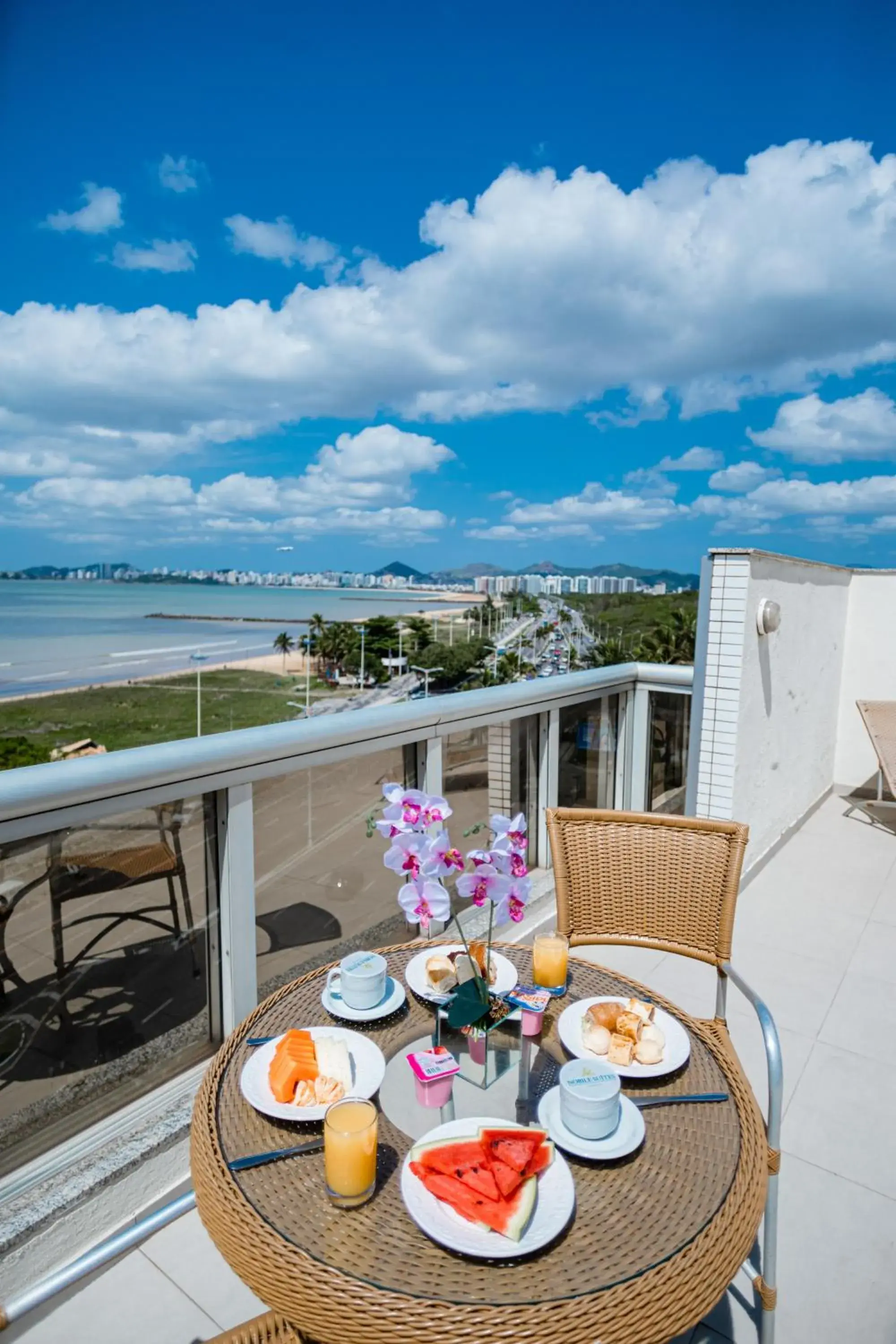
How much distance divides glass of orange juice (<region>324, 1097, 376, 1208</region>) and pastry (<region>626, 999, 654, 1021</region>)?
565 mm

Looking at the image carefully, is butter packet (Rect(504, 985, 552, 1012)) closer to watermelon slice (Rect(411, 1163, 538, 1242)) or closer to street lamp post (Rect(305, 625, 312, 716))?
watermelon slice (Rect(411, 1163, 538, 1242))

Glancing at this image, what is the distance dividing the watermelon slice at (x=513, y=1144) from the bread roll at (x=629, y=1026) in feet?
1.00

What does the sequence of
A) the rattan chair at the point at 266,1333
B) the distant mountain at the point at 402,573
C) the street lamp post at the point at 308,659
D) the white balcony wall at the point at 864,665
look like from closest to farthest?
1. the rattan chair at the point at 266,1333
2. the white balcony wall at the point at 864,665
3. the distant mountain at the point at 402,573
4. the street lamp post at the point at 308,659

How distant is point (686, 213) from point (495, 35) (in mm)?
24438

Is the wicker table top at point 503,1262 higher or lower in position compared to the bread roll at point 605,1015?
lower

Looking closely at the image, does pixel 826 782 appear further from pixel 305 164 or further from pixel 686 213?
pixel 305 164

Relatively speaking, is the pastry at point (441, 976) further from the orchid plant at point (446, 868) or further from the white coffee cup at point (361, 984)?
the orchid plant at point (446, 868)

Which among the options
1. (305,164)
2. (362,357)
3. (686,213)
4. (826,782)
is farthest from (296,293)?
(826,782)

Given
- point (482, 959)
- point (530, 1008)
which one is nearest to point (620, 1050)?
point (530, 1008)

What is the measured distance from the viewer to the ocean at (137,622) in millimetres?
53781

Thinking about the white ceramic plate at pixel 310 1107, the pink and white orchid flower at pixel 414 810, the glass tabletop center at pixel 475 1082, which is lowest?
the glass tabletop center at pixel 475 1082

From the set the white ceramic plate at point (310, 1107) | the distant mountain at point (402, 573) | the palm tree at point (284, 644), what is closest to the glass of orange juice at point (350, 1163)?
the white ceramic plate at point (310, 1107)

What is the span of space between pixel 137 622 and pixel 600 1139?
7803 cm

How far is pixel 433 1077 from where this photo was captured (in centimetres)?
116
